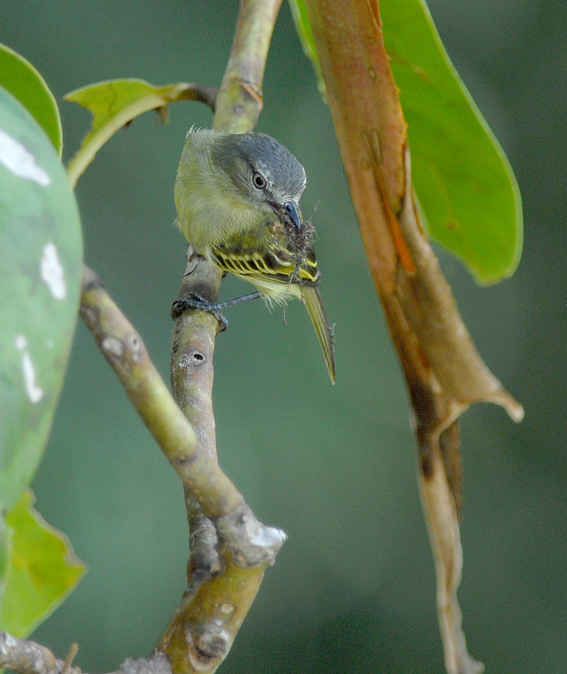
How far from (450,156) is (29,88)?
710mm

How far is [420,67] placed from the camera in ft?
4.30

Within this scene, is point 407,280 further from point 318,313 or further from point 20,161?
point 318,313

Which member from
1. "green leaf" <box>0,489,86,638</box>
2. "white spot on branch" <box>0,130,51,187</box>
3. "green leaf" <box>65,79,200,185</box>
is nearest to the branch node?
"white spot on branch" <box>0,130,51,187</box>

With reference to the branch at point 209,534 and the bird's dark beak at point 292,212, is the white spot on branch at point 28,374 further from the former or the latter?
the bird's dark beak at point 292,212

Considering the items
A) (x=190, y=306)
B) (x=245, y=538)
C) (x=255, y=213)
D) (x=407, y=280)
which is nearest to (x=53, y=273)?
(x=245, y=538)

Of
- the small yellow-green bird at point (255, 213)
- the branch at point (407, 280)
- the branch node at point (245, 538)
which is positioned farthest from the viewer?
the small yellow-green bird at point (255, 213)

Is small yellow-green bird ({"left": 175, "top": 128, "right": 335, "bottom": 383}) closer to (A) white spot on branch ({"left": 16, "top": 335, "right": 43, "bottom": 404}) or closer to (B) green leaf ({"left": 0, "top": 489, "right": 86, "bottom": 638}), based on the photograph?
(B) green leaf ({"left": 0, "top": 489, "right": 86, "bottom": 638})

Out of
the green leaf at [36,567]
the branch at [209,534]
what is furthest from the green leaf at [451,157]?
the green leaf at [36,567]

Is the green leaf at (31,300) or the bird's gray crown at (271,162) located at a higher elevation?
the bird's gray crown at (271,162)

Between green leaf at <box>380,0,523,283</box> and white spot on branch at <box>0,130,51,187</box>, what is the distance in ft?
2.89

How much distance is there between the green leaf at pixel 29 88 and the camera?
91 centimetres

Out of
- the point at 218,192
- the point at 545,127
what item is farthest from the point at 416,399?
the point at 545,127

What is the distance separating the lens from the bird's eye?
2.21 m

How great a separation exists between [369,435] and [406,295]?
219 centimetres
